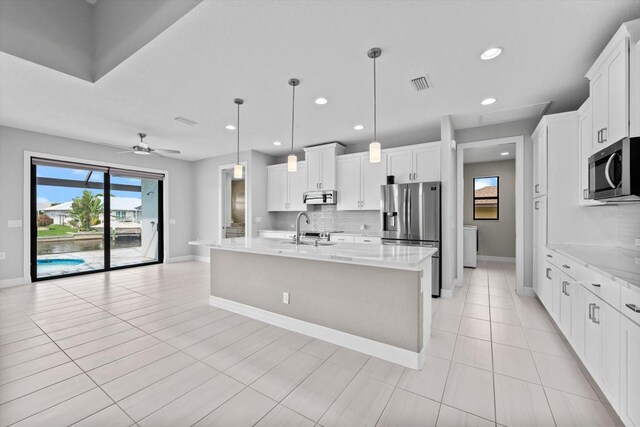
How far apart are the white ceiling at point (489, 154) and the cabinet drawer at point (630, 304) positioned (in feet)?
13.7

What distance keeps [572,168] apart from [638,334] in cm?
238

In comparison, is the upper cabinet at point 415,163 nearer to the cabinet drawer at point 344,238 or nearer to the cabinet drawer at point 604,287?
the cabinet drawer at point 344,238

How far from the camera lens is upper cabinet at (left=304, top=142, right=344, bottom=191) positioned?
5.15 meters

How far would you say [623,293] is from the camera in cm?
142

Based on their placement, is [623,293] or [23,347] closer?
[623,293]

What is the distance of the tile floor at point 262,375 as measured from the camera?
63.4 inches

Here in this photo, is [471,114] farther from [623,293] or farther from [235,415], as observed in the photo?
[235,415]

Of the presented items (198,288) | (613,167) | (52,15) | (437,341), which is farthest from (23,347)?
(613,167)

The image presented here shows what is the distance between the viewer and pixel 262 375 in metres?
2.02

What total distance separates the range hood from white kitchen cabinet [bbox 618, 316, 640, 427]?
13.2ft

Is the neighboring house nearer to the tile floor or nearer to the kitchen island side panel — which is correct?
the tile floor

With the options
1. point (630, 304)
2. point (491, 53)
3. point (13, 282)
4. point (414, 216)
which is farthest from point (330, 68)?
point (13, 282)

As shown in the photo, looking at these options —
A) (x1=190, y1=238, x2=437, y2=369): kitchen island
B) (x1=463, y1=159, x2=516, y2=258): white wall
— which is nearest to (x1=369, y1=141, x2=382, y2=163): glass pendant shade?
(x1=190, y1=238, x2=437, y2=369): kitchen island

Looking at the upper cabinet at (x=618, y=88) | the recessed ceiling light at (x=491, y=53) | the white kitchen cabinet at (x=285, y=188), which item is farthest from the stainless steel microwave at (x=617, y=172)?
the white kitchen cabinet at (x=285, y=188)
